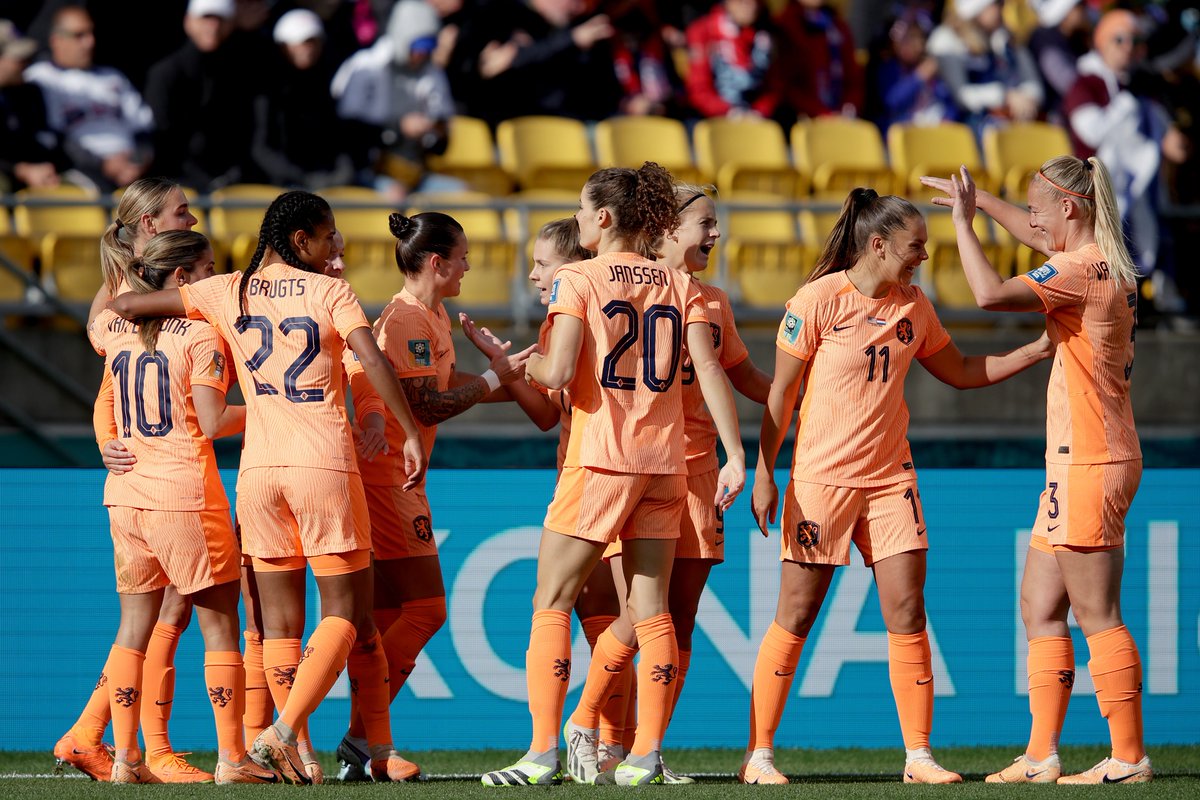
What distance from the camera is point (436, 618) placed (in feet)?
19.0

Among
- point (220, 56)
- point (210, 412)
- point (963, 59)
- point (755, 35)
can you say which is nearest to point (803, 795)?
point (210, 412)

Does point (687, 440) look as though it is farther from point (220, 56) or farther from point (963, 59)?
point (963, 59)

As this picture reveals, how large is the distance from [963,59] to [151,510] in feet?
31.7

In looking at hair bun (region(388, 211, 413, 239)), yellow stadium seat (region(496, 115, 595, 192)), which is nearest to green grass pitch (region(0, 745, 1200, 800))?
hair bun (region(388, 211, 413, 239))

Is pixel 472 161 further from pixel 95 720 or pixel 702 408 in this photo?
pixel 95 720

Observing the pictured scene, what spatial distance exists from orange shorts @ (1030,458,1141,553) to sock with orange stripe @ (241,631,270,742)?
2.81 metres

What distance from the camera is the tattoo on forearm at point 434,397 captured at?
5.55m

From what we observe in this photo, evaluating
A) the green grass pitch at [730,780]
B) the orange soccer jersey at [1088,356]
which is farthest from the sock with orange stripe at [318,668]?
the orange soccer jersey at [1088,356]

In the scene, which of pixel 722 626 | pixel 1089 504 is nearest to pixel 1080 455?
pixel 1089 504

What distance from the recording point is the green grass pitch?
4824mm

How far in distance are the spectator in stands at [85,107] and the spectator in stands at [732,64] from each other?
422 cm

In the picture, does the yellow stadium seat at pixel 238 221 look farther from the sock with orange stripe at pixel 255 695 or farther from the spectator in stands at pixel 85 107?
the sock with orange stripe at pixel 255 695

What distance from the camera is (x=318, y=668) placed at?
16.4 feet

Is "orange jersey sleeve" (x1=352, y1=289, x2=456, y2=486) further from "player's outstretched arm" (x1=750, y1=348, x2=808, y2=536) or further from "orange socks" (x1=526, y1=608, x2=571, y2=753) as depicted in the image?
"player's outstretched arm" (x1=750, y1=348, x2=808, y2=536)
